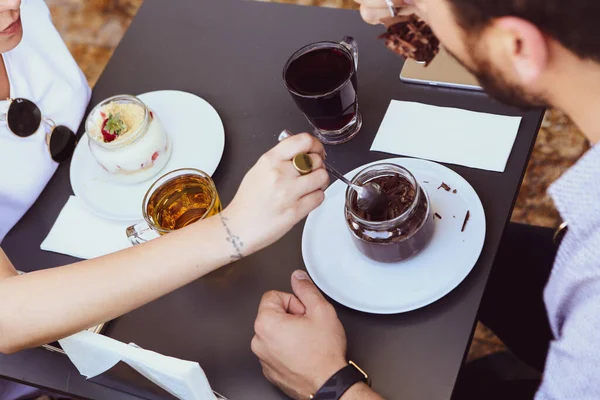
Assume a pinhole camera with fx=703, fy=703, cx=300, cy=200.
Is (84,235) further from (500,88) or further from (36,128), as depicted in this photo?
(500,88)

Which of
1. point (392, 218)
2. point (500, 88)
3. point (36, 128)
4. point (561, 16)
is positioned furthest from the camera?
point (36, 128)

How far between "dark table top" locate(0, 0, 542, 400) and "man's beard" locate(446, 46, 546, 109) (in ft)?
0.67

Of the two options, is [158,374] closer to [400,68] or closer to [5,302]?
[5,302]

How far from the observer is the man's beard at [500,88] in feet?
2.57

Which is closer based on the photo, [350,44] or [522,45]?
[522,45]

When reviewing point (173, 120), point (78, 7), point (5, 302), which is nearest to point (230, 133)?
point (173, 120)

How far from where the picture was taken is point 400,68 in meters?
1.16

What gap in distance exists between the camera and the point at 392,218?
912 mm

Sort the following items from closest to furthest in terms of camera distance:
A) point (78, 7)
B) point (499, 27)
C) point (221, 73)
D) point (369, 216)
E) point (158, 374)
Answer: point (499, 27)
point (158, 374)
point (369, 216)
point (221, 73)
point (78, 7)

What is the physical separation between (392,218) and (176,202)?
34 cm

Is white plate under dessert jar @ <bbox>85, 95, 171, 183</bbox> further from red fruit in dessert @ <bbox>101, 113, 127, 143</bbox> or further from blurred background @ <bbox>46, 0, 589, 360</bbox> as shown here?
blurred background @ <bbox>46, 0, 589, 360</bbox>

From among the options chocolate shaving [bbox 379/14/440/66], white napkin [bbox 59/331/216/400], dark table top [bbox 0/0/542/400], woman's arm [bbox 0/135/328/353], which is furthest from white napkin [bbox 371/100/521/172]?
white napkin [bbox 59/331/216/400]

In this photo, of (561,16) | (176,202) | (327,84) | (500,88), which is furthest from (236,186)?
(561,16)

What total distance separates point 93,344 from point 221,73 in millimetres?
569
